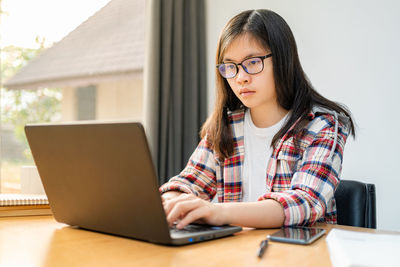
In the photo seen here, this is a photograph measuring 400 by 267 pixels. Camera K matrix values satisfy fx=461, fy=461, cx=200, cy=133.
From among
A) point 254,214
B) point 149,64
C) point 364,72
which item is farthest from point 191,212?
point 149,64

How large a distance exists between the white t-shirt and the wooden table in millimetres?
521

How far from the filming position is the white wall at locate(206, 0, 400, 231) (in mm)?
1971

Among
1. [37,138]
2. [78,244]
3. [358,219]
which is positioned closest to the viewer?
[78,244]

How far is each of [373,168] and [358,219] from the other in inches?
30.8

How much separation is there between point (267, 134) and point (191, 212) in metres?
0.63

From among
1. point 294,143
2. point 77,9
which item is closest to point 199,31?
point 77,9

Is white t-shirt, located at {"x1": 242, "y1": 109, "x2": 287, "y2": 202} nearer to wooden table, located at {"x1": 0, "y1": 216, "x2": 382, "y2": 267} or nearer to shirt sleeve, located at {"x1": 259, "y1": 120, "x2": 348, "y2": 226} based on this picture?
shirt sleeve, located at {"x1": 259, "y1": 120, "x2": 348, "y2": 226}

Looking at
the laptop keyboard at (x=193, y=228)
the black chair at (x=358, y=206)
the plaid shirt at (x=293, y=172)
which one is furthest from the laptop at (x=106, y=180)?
the black chair at (x=358, y=206)

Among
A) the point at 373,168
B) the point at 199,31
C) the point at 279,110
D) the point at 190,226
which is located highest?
the point at 199,31

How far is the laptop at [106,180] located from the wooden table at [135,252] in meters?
0.03

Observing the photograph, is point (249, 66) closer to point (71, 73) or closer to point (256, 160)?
point (256, 160)

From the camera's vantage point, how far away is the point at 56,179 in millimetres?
984

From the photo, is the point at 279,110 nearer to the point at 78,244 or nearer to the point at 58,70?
the point at 78,244

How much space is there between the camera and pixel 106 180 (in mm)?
853
